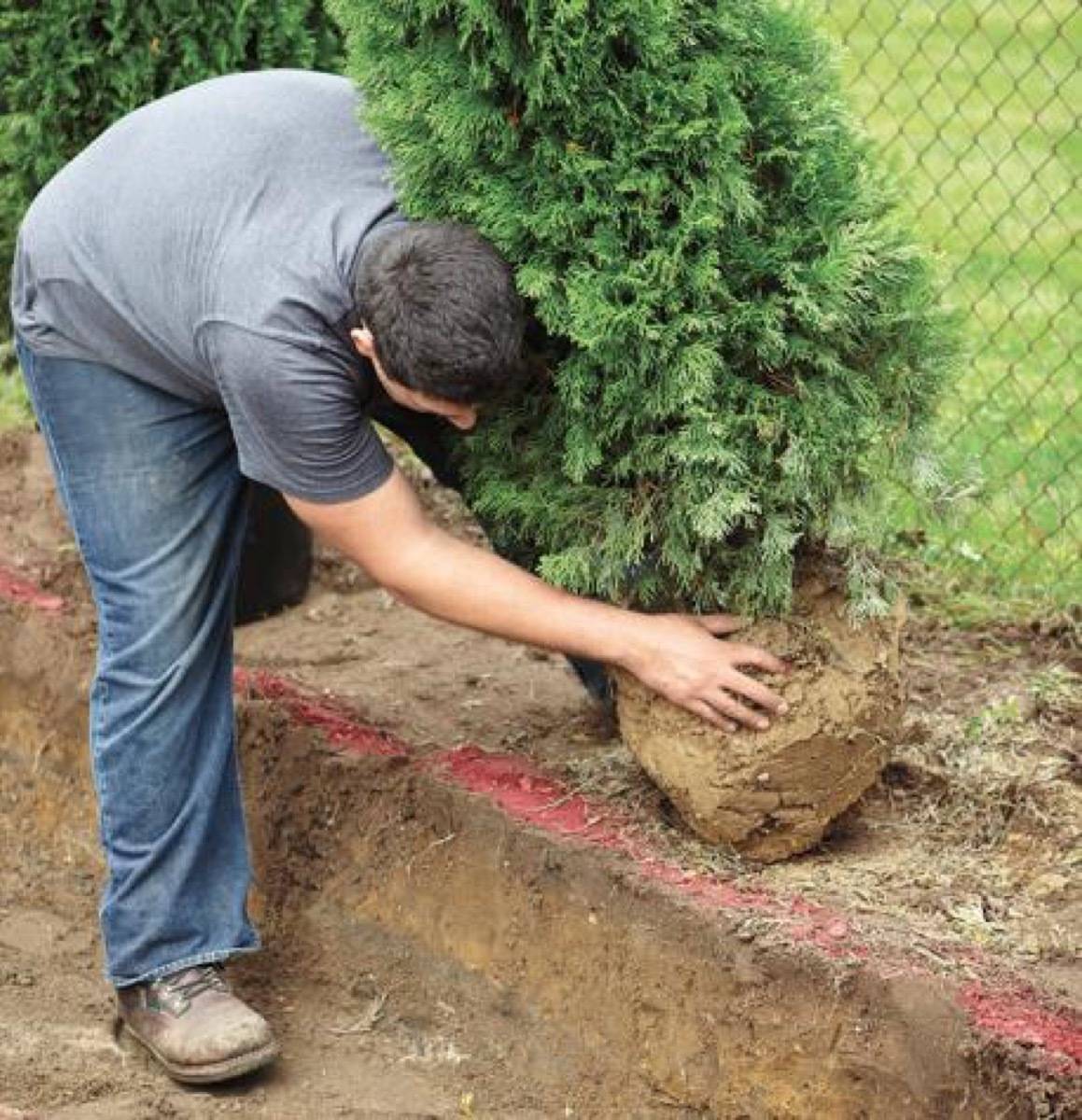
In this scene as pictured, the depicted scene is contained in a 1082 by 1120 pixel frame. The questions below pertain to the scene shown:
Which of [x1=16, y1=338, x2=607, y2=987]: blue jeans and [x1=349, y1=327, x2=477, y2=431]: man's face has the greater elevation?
[x1=349, y1=327, x2=477, y2=431]: man's face

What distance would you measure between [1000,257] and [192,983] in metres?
4.93

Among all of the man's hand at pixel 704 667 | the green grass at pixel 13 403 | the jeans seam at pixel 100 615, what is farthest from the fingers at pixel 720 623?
the green grass at pixel 13 403

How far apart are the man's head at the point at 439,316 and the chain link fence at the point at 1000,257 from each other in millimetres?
905

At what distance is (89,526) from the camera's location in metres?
4.34

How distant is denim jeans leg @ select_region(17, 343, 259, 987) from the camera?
14.1 feet

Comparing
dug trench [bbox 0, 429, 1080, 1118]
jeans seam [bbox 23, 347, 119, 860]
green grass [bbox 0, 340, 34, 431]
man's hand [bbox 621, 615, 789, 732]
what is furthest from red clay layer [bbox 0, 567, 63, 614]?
man's hand [bbox 621, 615, 789, 732]

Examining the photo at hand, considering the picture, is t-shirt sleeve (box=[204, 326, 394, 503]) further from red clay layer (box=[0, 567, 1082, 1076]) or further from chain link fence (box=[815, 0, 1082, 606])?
chain link fence (box=[815, 0, 1082, 606])

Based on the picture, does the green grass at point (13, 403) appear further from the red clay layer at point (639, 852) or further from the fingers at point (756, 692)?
the fingers at point (756, 692)

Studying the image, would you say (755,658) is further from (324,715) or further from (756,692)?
(324,715)

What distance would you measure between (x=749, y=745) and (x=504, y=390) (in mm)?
911

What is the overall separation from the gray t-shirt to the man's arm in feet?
0.25

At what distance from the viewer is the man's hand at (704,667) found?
3.98m

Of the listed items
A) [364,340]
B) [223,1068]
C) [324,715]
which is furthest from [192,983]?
[364,340]

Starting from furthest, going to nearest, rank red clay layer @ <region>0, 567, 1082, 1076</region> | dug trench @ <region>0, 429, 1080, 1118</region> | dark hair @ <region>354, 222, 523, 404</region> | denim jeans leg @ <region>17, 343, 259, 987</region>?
denim jeans leg @ <region>17, 343, 259, 987</region> < dug trench @ <region>0, 429, 1080, 1118</region> < red clay layer @ <region>0, 567, 1082, 1076</region> < dark hair @ <region>354, 222, 523, 404</region>
